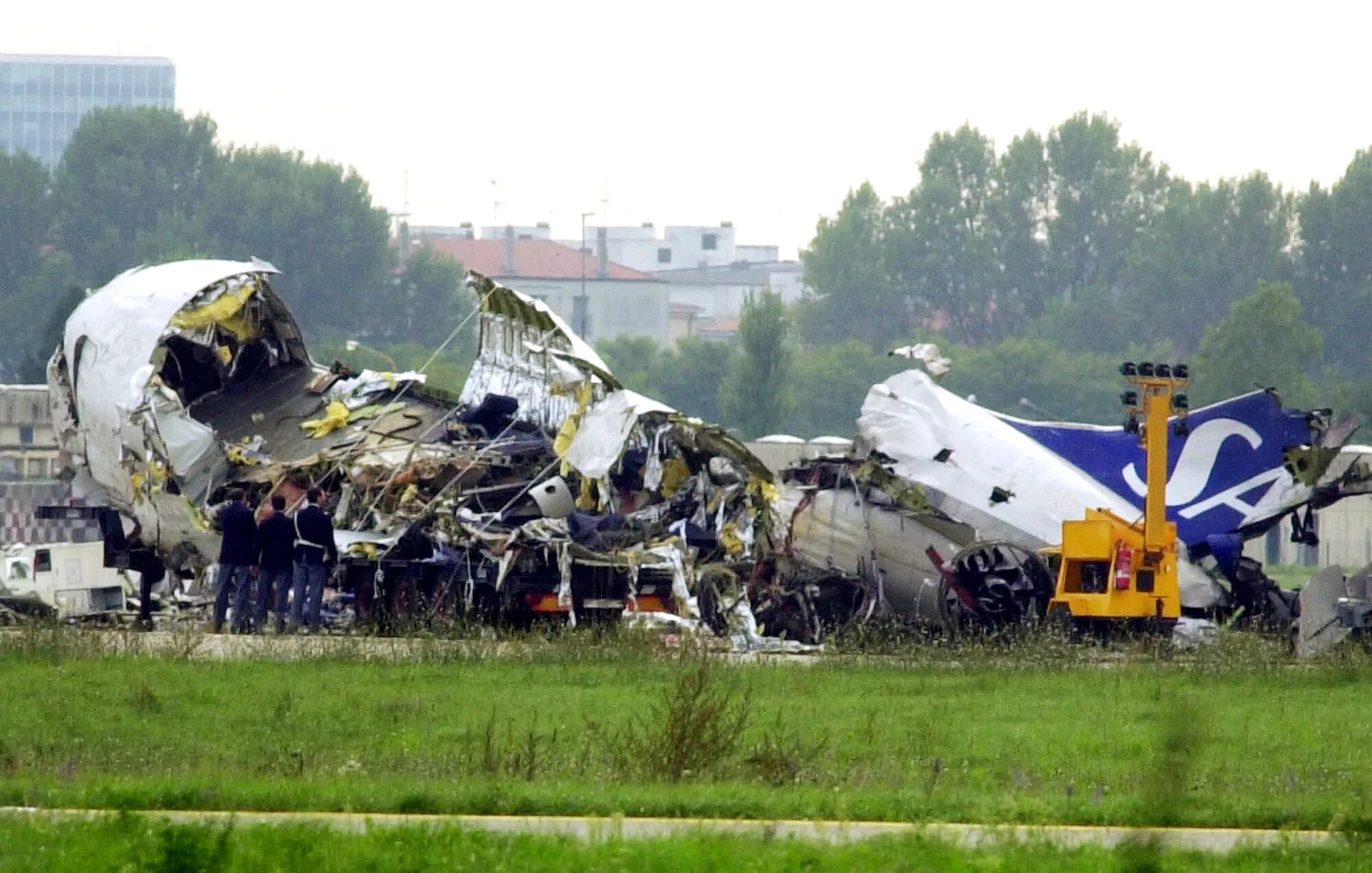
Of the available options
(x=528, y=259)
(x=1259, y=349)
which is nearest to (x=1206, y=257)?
(x=1259, y=349)

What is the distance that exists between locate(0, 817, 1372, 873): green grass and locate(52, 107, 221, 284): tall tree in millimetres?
79184

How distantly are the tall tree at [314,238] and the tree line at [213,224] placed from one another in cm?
6

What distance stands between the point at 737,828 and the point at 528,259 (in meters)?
116

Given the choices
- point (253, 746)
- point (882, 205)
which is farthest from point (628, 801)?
point (882, 205)

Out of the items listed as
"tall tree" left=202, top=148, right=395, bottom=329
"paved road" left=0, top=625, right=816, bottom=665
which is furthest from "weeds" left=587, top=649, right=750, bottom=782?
"tall tree" left=202, top=148, right=395, bottom=329

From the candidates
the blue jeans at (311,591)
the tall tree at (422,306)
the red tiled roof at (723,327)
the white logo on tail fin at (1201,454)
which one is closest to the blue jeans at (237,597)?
the blue jeans at (311,591)

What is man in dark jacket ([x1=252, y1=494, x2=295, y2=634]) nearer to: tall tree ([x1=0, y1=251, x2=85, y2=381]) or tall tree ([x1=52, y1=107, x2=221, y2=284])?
tall tree ([x1=0, y1=251, x2=85, y2=381])

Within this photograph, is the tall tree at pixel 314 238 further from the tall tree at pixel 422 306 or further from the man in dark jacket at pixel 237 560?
the man in dark jacket at pixel 237 560

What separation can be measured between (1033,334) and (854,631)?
235 ft

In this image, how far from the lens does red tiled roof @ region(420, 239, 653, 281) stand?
12044cm

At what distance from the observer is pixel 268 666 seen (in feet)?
56.4

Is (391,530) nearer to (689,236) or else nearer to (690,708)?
(690,708)

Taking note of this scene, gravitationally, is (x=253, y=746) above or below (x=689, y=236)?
below

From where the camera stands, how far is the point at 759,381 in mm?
69562
